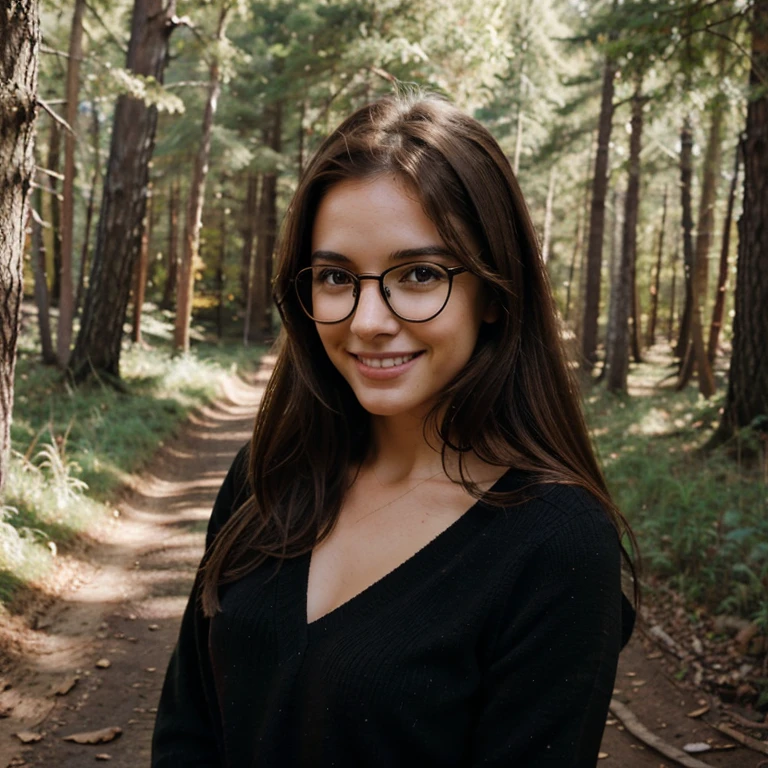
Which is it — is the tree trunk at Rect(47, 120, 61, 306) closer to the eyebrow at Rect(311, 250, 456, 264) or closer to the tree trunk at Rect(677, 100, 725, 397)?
the tree trunk at Rect(677, 100, 725, 397)

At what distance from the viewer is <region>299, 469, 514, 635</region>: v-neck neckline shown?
1806 millimetres

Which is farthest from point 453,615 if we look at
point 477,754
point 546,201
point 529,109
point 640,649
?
point 546,201

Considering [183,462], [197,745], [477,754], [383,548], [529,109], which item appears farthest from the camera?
[529,109]

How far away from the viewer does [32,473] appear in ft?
23.2

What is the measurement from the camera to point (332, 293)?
77.6 inches

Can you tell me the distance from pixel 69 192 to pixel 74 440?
16.1 ft

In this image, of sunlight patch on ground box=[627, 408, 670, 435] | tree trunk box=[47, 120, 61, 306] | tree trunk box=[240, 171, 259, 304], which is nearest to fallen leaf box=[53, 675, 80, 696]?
sunlight patch on ground box=[627, 408, 670, 435]

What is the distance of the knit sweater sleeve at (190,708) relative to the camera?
212 centimetres

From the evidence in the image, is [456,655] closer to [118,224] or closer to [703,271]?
[118,224]

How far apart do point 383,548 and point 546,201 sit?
28642mm

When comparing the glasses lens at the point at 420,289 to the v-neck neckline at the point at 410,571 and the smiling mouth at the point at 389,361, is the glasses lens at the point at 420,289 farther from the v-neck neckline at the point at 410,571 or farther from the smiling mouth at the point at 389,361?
the v-neck neckline at the point at 410,571

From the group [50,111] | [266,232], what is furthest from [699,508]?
[266,232]

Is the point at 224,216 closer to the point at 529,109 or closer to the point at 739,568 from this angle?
the point at 529,109

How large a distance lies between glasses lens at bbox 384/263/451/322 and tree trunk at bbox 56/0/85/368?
10838mm
